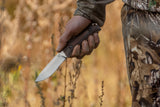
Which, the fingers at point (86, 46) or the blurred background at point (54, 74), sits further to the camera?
the blurred background at point (54, 74)

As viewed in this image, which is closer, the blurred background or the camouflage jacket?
the camouflage jacket

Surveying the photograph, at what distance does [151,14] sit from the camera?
1446 millimetres

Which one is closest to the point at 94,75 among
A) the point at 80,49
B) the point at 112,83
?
the point at 112,83

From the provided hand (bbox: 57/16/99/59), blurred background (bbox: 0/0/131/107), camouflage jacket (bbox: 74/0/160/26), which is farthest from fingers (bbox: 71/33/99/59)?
blurred background (bbox: 0/0/131/107)

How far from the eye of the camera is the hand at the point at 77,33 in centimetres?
160

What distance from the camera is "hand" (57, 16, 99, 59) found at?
1603 millimetres

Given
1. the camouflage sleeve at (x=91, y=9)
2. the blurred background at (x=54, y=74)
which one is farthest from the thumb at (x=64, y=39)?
→ the blurred background at (x=54, y=74)

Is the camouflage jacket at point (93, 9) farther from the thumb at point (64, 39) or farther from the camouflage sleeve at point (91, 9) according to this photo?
the thumb at point (64, 39)

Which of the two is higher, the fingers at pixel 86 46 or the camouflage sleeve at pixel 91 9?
the camouflage sleeve at pixel 91 9

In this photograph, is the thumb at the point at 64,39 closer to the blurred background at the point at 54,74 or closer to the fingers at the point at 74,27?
the fingers at the point at 74,27

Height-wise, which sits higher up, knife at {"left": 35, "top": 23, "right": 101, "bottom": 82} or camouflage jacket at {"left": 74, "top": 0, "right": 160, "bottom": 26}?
camouflage jacket at {"left": 74, "top": 0, "right": 160, "bottom": 26}

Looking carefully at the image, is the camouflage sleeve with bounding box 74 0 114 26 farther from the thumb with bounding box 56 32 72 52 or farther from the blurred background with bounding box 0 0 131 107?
the blurred background with bounding box 0 0 131 107

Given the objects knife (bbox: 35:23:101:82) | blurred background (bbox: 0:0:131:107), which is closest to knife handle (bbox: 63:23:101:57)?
knife (bbox: 35:23:101:82)

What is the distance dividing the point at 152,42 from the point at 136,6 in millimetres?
195
